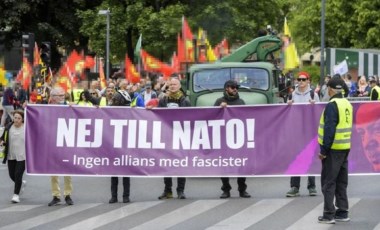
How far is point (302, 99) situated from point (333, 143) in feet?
10.4

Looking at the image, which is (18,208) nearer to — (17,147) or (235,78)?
(17,147)

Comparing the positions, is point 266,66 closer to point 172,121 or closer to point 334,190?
point 172,121

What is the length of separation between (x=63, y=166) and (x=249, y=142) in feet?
9.14

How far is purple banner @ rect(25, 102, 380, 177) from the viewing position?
49.0 ft

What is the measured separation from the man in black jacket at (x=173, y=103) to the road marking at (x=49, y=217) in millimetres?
1207

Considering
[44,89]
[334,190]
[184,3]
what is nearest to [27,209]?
[334,190]

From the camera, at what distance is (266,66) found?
779 inches

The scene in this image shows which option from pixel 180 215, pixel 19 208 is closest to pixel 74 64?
pixel 19 208

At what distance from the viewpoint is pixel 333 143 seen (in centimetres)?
1248

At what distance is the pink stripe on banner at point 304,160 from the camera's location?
14.8 m

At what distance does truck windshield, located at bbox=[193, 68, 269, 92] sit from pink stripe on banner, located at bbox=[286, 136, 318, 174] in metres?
4.66

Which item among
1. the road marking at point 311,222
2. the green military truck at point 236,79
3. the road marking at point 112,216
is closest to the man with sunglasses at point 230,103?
the road marking at point 112,216

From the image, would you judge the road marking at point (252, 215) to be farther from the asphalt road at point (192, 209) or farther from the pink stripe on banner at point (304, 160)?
the pink stripe on banner at point (304, 160)

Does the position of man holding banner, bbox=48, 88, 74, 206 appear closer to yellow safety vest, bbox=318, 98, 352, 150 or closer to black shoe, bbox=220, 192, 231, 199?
black shoe, bbox=220, 192, 231, 199
